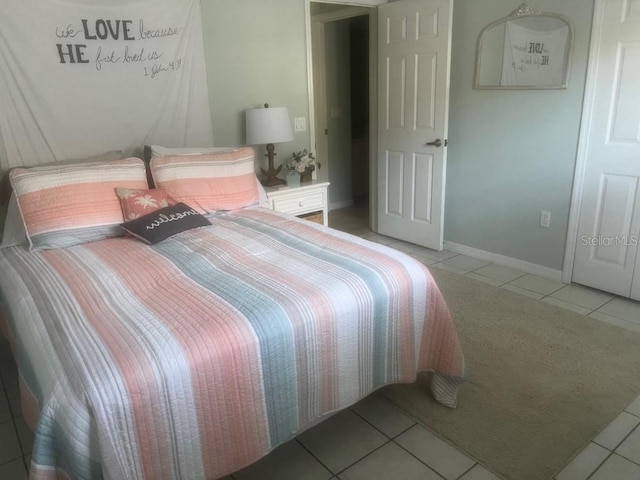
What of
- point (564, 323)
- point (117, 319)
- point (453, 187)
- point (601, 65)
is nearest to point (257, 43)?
point (453, 187)

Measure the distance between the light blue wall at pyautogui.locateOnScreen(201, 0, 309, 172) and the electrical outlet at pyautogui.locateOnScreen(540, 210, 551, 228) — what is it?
1.94 metres

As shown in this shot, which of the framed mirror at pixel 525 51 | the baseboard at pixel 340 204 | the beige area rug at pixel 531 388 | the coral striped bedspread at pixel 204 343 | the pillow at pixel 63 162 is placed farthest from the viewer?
the baseboard at pixel 340 204

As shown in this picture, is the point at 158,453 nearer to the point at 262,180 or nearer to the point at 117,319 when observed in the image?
the point at 117,319

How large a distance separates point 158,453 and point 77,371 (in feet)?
1.04

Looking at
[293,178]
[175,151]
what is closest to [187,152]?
[175,151]

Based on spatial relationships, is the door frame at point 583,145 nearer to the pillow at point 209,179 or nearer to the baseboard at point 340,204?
the pillow at point 209,179

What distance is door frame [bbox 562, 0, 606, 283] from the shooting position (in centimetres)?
290

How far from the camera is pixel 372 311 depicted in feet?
5.88

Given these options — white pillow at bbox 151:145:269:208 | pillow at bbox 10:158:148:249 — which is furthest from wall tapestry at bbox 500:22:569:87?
pillow at bbox 10:158:148:249

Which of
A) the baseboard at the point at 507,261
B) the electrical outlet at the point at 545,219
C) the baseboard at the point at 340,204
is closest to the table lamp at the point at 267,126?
the baseboard at the point at 507,261

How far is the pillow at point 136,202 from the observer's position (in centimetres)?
244

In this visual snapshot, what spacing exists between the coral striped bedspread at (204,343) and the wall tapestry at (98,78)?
835 millimetres

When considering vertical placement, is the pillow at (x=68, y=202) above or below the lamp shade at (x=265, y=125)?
below

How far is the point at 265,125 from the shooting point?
3.28 metres
